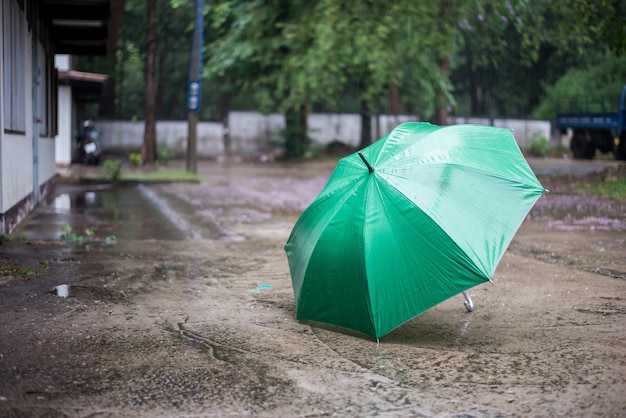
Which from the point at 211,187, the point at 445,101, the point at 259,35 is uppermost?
the point at 259,35

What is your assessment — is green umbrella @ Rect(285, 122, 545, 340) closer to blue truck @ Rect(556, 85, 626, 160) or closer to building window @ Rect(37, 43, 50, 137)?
building window @ Rect(37, 43, 50, 137)

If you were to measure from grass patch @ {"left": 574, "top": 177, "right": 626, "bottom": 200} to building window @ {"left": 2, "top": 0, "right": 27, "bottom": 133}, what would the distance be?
38.4ft

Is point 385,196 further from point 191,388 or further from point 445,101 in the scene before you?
point 445,101

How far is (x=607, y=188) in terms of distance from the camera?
17.5 meters

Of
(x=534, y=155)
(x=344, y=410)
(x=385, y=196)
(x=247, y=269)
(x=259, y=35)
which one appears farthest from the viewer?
(x=534, y=155)

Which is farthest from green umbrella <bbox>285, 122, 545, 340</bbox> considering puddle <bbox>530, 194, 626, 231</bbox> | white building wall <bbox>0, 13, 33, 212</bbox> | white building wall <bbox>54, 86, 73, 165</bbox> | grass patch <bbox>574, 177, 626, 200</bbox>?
white building wall <bbox>54, 86, 73, 165</bbox>

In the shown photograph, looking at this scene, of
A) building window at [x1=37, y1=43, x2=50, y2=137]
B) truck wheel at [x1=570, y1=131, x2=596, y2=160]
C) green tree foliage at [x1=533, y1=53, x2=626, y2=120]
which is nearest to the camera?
building window at [x1=37, y1=43, x2=50, y2=137]

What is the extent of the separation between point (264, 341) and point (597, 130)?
27.3 meters

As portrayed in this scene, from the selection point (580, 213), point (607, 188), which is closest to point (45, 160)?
point (580, 213)

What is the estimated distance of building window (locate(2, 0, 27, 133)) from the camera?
32.6ft

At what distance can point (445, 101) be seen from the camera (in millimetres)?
29688

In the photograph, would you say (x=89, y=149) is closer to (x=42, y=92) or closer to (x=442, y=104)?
(x=442, y=104)

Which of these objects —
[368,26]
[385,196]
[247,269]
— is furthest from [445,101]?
[385,196]

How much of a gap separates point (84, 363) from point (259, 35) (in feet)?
81.2
